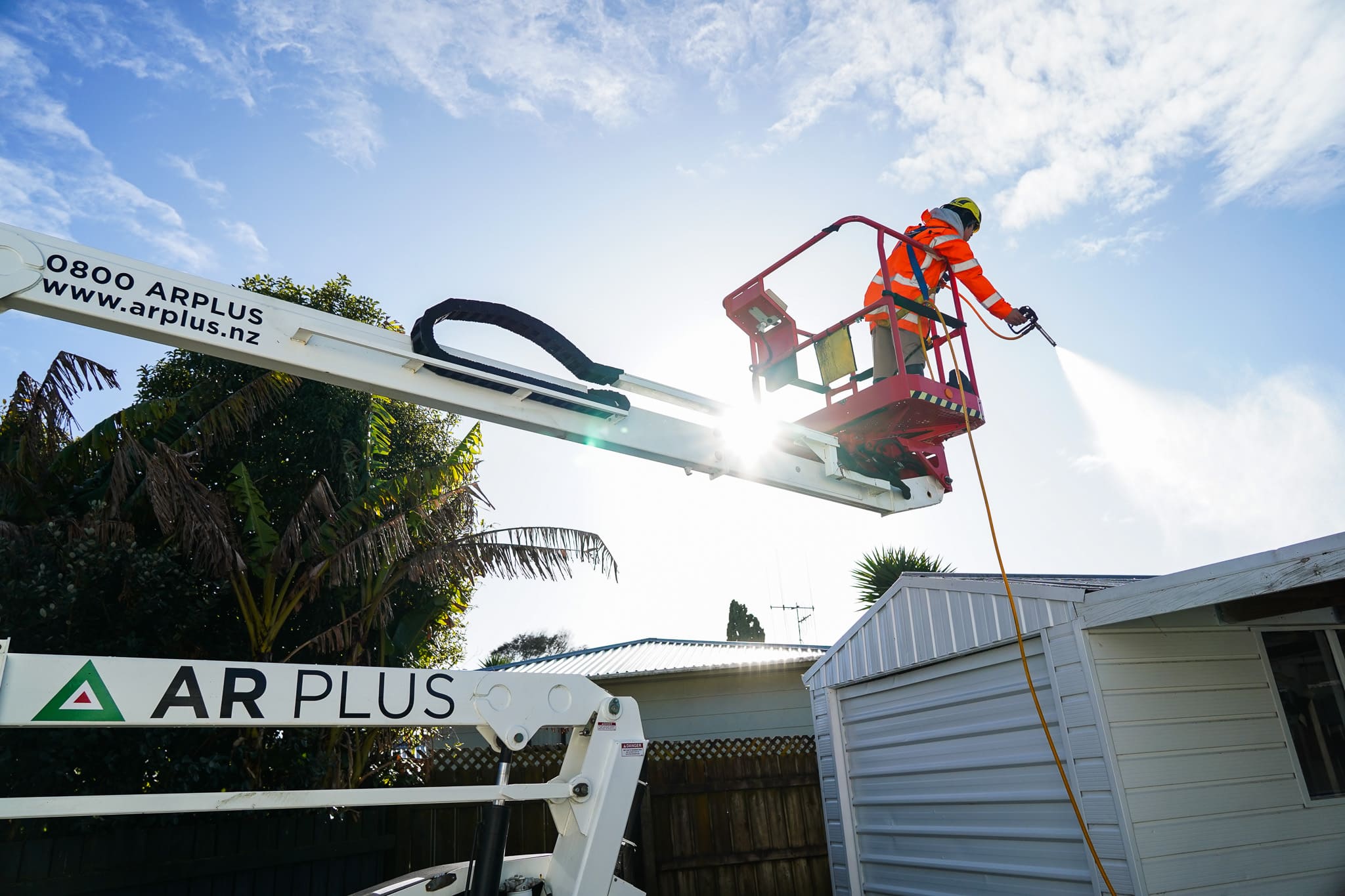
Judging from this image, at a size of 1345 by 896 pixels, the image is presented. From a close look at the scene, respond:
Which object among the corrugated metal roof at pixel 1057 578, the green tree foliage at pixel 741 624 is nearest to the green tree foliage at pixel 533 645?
the green tree foliage at pixel 741 624

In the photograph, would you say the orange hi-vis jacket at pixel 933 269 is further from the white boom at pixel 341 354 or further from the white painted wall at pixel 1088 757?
the white painted wall at pixel 1088 757

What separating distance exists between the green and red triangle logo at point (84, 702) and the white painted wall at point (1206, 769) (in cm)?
525

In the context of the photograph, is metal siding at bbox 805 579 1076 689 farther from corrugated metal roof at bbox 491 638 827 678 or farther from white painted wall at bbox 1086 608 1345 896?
corrugated metal roof at bbox 491 638 827 678

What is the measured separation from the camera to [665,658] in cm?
1384

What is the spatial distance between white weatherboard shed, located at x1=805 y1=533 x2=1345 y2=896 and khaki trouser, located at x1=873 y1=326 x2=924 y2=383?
1.75m

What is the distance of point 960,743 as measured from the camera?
22.4 feet

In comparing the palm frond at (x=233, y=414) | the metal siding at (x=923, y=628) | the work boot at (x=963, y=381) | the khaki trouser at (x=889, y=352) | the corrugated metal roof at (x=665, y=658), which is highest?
the palm frond at (x=233, y=414)

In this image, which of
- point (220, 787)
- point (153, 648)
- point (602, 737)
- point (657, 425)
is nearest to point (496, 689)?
point (602, 737)

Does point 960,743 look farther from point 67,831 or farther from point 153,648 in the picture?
point 153,648

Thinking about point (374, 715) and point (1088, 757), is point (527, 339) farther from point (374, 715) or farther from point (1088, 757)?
point (1088, 757)

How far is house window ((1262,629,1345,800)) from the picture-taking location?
5980 millimetres

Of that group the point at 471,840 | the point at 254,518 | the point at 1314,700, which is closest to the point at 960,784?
the point at 1314,700

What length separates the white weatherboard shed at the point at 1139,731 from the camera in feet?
17.1

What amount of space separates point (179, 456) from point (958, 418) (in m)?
6.90
